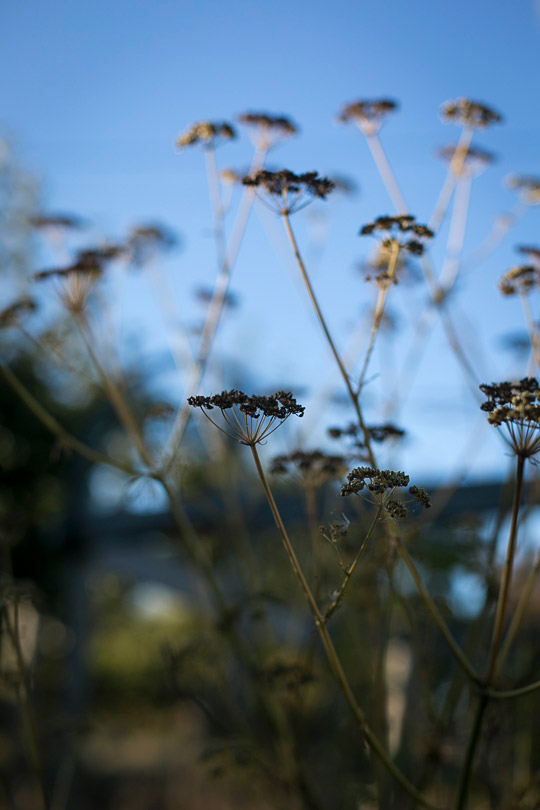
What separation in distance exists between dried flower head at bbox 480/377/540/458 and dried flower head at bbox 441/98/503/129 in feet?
3.14

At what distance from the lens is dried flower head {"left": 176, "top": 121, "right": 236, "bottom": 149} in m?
1.70

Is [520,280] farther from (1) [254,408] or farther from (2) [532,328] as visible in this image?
(1) [254,408]

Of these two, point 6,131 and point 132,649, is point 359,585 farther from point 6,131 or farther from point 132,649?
point 132,649

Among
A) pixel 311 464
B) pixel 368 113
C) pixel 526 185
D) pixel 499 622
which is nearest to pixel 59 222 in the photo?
pixel 368 113

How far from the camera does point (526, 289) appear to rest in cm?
152

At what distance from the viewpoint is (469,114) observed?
1762 mm

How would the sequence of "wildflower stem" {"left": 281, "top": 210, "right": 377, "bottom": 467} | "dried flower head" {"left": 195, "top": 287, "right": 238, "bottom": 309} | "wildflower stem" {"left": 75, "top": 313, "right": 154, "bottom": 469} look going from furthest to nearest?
"dried flower head" {"left": 195, "top": 287, "right": 238, "bottom": 309} < "wildflower stem" {"left": 75, "top": 313, "right": 154, "bottom": 469} < "wildflower stem" {"left": 281, "top": 210, "right": 377, "bottom": 467}

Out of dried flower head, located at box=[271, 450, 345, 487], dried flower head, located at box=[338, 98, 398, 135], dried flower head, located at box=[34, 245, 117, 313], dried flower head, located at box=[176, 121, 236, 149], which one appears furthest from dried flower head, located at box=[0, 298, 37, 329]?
dried flower head, located at box=[338, 98, 398, 135]

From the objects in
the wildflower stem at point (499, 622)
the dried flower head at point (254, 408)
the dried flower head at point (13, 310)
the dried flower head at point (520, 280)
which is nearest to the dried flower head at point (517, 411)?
the wildflower stem at point (499, 622)

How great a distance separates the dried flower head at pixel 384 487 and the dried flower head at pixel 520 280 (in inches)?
25.9

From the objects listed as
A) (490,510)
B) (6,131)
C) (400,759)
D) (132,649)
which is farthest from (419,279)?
(132,649)

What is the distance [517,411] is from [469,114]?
1.08 metres

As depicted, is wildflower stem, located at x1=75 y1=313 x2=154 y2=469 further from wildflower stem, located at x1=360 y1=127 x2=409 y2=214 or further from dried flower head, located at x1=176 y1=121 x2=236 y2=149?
wildflower stem, located at x1=360 y1=127 x2=409 y2=214

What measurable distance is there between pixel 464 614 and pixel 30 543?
4.10 meters
